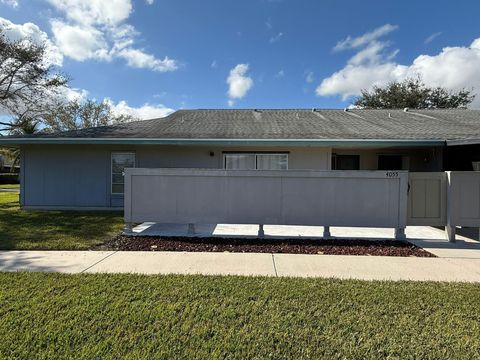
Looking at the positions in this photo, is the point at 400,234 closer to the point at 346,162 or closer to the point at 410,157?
the point at 346,162

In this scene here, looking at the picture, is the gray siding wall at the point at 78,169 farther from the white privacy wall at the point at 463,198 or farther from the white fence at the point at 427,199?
the white privacy wall at the point at 463,198

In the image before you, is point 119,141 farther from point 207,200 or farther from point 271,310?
point 271,310

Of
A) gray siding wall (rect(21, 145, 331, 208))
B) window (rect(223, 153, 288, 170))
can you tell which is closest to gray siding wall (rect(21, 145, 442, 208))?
gray siding wall (rect(21, 145, 331, 208))

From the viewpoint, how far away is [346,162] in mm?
12977

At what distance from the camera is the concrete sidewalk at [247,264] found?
4727 millimetres

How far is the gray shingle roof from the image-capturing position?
34.5 feet

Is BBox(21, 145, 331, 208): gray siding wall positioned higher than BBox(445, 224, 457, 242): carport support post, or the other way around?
BBox(21, 145, 331, 208): gray siding wall

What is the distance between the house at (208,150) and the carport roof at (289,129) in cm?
3

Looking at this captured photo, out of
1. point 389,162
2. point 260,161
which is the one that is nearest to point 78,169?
point 260,161

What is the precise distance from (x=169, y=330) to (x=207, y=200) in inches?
170

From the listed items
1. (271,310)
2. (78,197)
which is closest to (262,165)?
(78,197)

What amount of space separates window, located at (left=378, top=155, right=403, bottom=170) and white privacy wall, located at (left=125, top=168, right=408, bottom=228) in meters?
6.32

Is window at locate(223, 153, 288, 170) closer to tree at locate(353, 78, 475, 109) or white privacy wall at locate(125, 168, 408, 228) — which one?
white privacy wall at locate(125, 168, 408, 228)

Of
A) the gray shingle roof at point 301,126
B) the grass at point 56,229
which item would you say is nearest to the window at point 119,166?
the gray shingle roof at point 301,126
